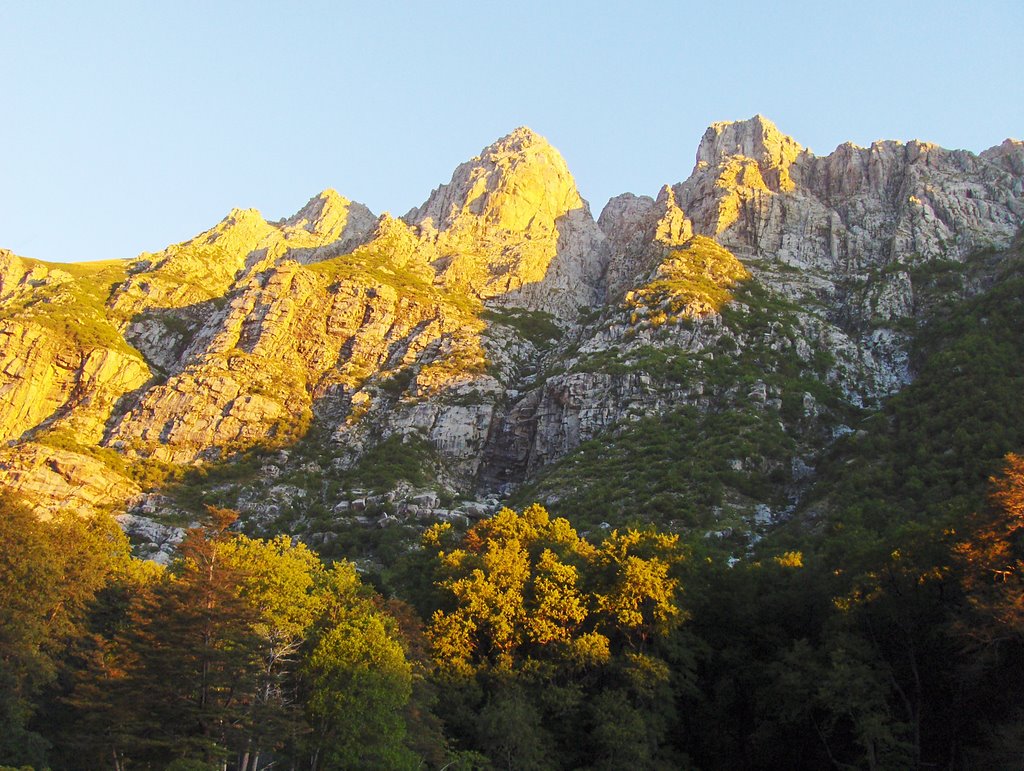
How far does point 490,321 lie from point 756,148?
202ft

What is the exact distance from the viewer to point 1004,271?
94.4 m

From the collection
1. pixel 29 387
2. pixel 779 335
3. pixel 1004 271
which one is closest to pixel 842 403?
pixel 779 335

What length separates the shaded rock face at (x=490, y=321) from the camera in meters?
91.9

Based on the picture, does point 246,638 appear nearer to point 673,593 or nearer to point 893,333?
Answer: point 673,593

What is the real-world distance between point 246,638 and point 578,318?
100072 millimetres

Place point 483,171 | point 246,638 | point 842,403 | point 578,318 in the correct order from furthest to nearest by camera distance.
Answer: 1. point 483,171
2. point 578,318
3. point 842,403
4. point 246,638

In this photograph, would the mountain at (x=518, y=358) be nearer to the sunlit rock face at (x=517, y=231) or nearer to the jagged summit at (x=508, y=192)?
the sunlit rock face at (x=517, y=231)

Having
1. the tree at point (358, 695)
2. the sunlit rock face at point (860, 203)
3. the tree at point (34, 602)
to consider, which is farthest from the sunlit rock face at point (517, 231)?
the tree at point (358, 695)

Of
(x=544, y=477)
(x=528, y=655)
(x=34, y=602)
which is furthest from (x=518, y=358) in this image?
(x=34, y=602)

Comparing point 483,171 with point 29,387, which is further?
point 483,171

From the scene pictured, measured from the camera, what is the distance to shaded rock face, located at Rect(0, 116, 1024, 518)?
3620 inches

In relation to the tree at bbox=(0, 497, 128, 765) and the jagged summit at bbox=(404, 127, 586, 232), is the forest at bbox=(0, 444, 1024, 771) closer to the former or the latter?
the tree at bbox=(0, 497, 128, 765)

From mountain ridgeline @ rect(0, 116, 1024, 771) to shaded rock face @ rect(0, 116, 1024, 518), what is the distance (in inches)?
20.7

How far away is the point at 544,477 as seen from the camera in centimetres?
8444
